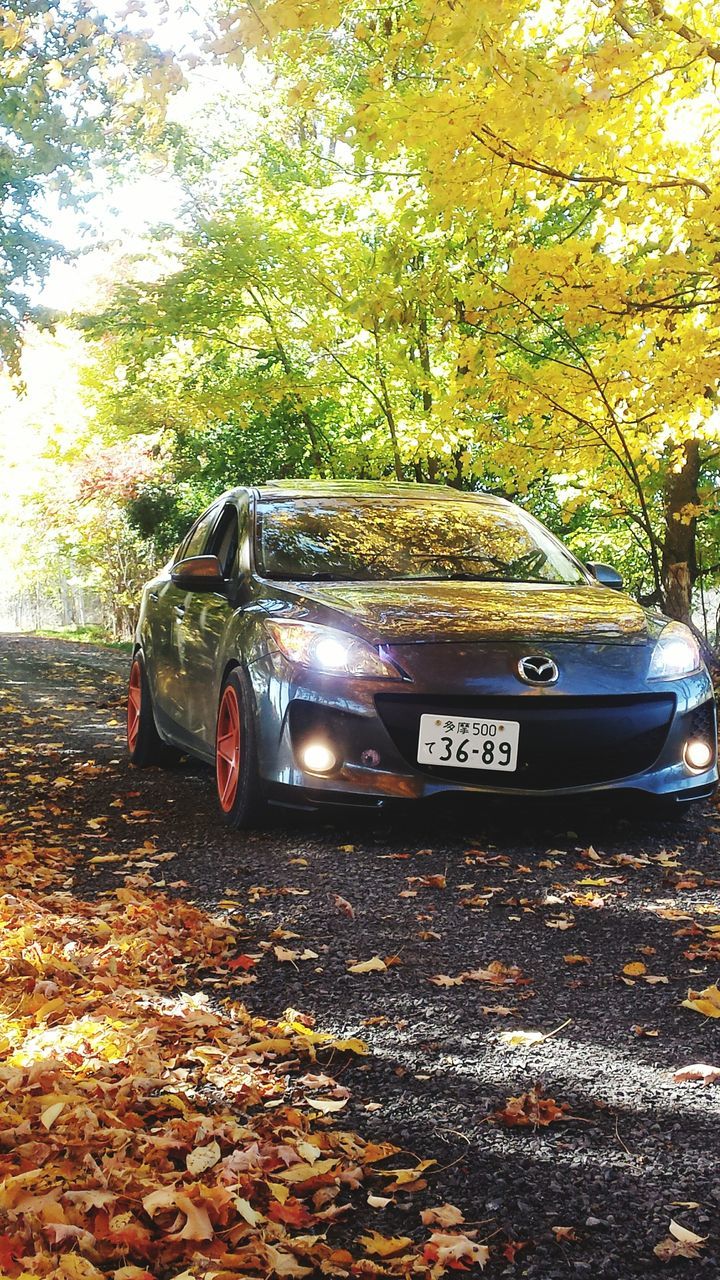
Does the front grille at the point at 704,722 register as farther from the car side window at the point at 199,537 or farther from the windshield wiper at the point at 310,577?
the car side window at the point at 199,537

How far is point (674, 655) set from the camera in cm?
523

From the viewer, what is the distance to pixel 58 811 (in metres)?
6.30

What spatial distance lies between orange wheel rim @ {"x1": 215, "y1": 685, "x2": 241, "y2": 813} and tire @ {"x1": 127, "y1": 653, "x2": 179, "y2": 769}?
177cm

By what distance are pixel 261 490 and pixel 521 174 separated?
2.13 m

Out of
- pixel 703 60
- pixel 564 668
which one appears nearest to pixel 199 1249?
pixel 564 668

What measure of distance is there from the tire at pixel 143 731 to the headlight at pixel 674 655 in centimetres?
332

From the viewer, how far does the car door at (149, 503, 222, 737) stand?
665cm

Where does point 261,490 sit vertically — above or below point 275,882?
above

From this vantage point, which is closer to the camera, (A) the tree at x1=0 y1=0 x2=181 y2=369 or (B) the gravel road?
(B) the gravel road

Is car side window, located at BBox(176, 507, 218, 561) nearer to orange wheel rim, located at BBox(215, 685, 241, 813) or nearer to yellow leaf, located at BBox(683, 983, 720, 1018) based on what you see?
orange wheel rim, located at BBox(215, 685, 241, 813)

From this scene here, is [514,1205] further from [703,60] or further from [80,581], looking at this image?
[80,581]

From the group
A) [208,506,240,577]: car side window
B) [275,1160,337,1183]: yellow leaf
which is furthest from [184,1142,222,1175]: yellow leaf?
[208,506,240,577]: car side window

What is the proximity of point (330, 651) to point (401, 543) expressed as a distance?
1.22 metres

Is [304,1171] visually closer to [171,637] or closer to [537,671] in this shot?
[537,671]
